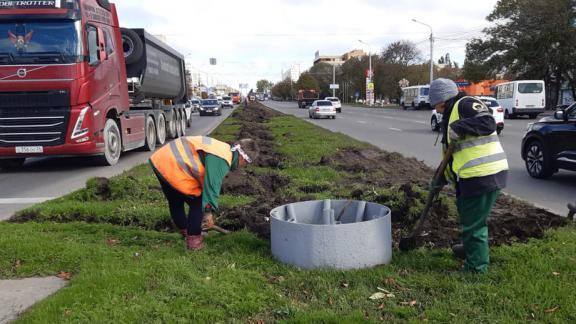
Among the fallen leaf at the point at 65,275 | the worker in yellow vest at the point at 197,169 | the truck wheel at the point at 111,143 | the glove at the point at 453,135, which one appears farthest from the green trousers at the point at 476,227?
the truck wheel at the point at 111,143

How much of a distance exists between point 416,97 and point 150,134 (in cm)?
4485

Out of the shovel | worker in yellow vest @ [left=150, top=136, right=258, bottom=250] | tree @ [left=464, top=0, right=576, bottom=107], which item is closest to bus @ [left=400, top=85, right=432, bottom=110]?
tree @ [left=464, top=0, right=576, bottom=107]

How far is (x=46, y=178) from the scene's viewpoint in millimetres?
10711

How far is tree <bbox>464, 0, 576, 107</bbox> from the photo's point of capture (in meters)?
43.0

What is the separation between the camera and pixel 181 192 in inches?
183

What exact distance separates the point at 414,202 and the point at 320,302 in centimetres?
276

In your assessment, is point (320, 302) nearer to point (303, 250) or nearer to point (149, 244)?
point (303, 250)

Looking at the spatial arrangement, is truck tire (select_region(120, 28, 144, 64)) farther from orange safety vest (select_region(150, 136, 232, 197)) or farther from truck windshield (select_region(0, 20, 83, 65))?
orange safety vest (select_region(150, 136, 232, 197))

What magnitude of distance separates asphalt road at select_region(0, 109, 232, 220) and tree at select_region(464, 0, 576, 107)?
133 ft

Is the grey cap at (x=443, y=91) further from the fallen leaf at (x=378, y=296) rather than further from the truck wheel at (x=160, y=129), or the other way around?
the truck wheel at (x=160, y=129)

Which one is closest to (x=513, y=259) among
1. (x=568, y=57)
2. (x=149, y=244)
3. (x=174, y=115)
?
(x=149, y=244)

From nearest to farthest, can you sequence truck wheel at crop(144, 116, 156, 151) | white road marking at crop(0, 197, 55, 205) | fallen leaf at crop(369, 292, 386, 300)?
fallen leaf at crop(369, 292, 386, 300), white road marking at crop(0, 197, 55, 205), truck wheel at crop(144, 116, 156, 151)

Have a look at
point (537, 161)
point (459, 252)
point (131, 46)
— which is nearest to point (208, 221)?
point (459, 252)

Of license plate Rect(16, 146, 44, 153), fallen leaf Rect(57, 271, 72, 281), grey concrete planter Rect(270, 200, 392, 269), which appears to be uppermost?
license plate Rect(16, 146, 44, 153)
